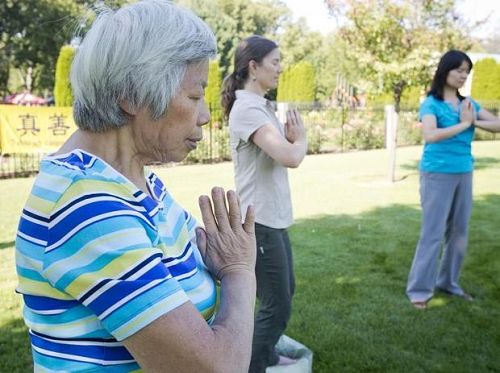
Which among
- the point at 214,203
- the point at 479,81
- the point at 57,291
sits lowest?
the point at 57,291

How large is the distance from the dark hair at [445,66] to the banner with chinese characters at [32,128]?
875 centimetres

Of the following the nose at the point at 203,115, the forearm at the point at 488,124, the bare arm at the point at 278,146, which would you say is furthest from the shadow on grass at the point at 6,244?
the nose at the point at 203,115

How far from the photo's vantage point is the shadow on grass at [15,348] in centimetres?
317

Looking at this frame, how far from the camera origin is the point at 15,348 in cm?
340

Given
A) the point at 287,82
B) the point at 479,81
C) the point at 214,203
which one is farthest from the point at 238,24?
the point at 214,203

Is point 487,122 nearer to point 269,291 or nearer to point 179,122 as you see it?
point 269,291

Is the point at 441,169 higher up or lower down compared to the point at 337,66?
lower down

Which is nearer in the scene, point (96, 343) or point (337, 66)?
point (96, 343)

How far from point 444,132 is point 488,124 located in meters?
0.46

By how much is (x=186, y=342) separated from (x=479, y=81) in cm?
2857

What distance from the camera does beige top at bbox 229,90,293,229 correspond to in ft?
8.52

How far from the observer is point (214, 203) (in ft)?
4.26

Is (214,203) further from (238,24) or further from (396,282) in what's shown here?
(238,24)

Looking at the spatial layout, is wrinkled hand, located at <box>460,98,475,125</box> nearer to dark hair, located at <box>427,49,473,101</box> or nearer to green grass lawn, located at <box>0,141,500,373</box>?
dark hair, located at <box>427,49,473,101</box>
